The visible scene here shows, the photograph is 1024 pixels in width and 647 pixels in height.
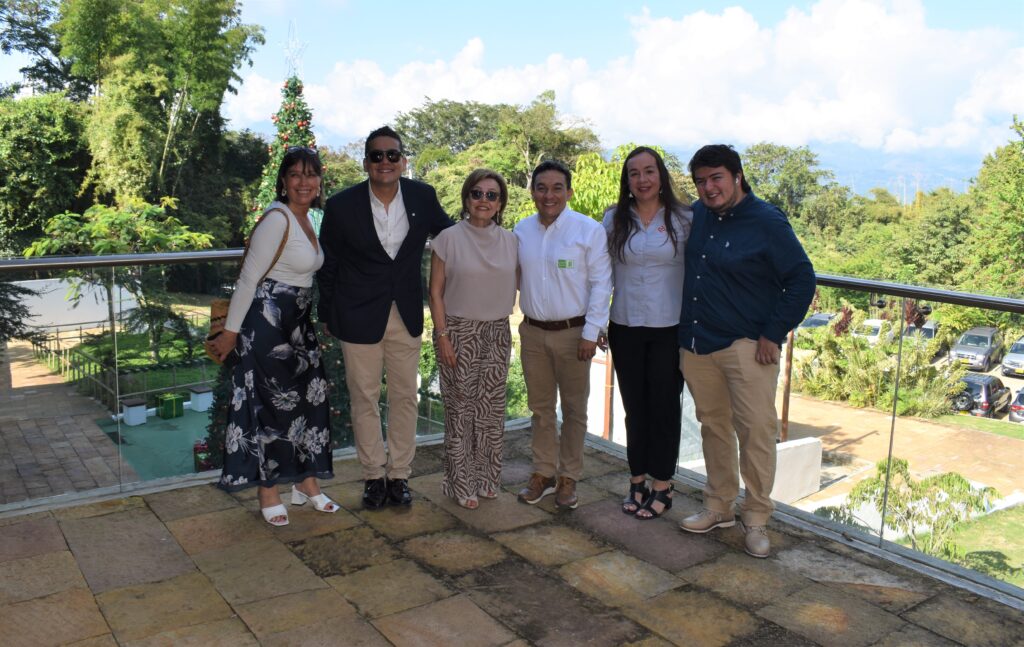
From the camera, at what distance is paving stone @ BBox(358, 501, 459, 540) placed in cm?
313

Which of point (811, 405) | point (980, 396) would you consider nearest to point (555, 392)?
point (811, 405)

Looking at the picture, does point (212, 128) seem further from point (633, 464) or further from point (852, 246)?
point (852, 246)

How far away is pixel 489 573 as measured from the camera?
109 inches

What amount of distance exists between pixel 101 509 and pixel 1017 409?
11.2 feet

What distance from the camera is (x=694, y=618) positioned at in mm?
2486

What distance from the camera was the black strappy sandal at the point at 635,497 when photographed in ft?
11.0

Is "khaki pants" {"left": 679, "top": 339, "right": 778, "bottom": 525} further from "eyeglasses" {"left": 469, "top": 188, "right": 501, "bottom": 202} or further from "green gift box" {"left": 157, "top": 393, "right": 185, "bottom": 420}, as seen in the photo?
"green gift box" {"left": 157, "top": 393, "right": 185, "bottom": 420}

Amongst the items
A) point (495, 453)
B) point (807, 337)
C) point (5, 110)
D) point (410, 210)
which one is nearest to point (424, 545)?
point (495, 453)

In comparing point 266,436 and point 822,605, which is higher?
point 266,436

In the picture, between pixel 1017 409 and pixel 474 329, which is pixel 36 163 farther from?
pixel 1017 409

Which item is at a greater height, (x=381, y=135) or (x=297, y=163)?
(x=381, y=135)

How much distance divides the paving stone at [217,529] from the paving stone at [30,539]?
1.28 feet

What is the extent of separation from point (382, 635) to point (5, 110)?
25645 mm

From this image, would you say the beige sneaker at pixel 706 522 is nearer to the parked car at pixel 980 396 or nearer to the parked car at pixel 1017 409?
the parked car at pixel 980 396
